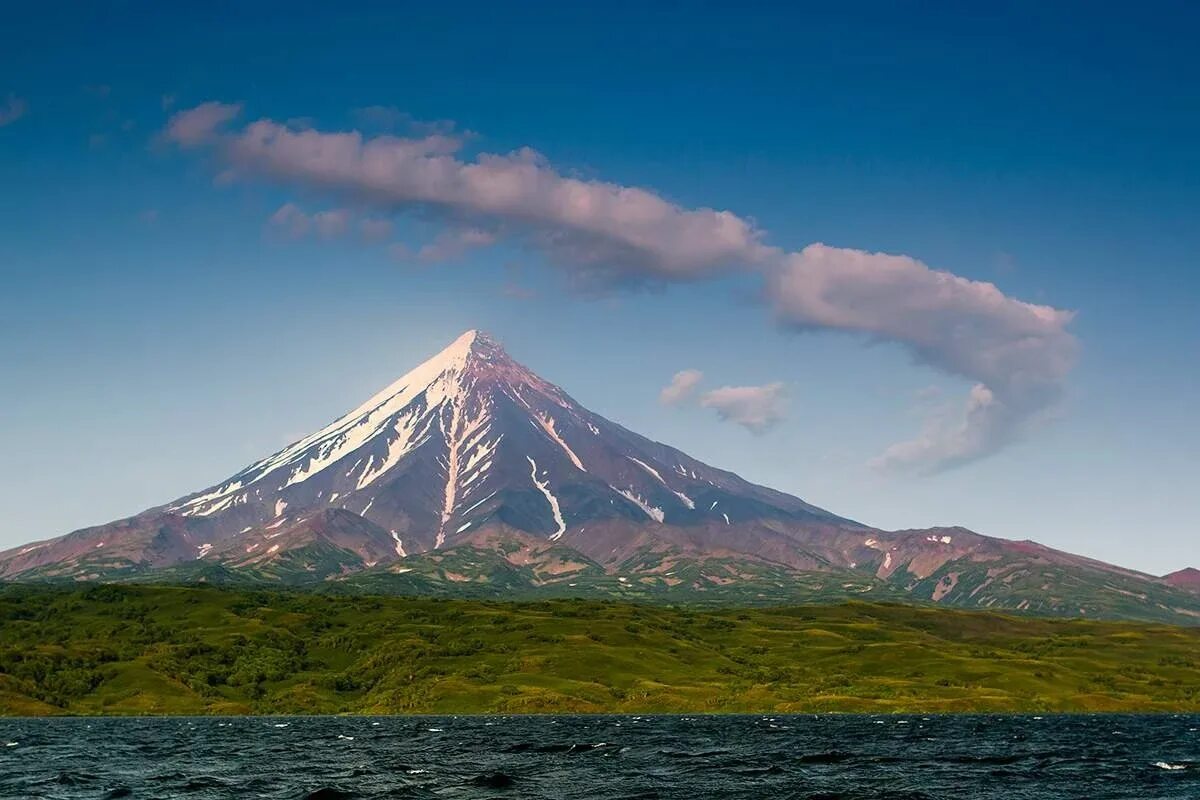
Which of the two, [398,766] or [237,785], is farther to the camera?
[398,766]

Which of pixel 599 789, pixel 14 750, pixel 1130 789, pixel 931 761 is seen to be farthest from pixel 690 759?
pixel 14 750

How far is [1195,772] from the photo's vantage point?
351ft

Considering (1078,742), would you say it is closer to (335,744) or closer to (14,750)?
(335,744)

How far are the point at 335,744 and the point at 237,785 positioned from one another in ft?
205

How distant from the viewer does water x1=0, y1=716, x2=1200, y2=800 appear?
93.1 meters

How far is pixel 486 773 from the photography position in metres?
109

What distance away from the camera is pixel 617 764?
118188mm

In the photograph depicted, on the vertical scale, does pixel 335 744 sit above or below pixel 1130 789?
below

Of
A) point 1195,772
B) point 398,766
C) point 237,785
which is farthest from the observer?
point 398,766

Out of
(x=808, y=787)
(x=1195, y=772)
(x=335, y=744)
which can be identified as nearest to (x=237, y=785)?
(x=808, y=787)

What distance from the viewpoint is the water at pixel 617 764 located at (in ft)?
305

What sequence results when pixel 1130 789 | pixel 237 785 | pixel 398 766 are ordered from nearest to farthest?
pixel 1130 789, pixel 237 785, pixel 398 766

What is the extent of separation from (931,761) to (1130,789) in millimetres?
30170

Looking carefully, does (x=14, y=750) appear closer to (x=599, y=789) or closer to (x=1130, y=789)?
(x=599, y=789)
